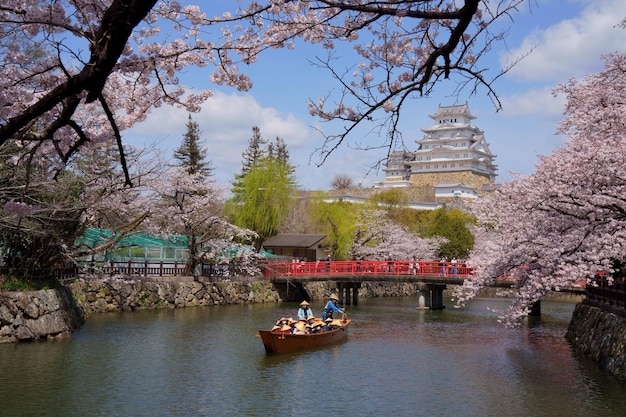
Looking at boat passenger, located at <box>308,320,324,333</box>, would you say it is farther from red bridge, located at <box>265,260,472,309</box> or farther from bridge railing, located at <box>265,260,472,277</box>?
bridge railing, located at <box>265,260,472,277</box>

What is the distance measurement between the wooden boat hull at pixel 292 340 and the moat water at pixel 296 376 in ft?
0.85

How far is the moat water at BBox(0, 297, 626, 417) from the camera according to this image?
11.1 meters

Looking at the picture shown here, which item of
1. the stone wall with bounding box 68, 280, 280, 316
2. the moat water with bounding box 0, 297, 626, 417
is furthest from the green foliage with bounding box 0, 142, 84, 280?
the stone wall with bounding box 68, 280, 280, 316

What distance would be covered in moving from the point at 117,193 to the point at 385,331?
34.7 ft

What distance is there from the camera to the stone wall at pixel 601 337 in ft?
44.0

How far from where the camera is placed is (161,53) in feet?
22.5

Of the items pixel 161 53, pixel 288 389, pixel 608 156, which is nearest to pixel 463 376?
pixel 288 389

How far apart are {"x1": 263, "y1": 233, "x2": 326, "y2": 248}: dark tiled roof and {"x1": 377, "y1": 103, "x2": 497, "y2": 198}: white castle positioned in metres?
33.8

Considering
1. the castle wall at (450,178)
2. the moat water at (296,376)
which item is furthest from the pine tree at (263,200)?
the castle wall at (450,178)

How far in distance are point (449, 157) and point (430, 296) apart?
47.5 meters

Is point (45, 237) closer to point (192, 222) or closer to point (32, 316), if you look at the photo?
point (32, 316)

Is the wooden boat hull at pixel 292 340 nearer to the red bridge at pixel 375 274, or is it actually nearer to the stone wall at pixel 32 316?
the stone wall at pixel 32 316

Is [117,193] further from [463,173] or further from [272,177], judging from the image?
[463,173]

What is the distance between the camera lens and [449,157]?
76938mm
